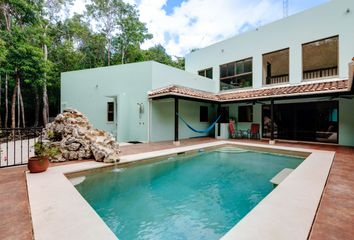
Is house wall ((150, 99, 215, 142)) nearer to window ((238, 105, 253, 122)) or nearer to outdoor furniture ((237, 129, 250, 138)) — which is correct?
outdoor furniture ((237, 129, 250, 138))

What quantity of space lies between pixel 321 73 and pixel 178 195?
1002 centimetres

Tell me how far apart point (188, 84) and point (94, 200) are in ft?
28.5

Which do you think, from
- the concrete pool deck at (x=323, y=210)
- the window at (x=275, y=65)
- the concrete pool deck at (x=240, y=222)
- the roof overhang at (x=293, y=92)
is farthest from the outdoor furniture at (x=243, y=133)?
the concrete pool deck at (x=240, y=222)

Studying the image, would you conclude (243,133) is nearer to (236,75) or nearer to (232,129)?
(232,129)

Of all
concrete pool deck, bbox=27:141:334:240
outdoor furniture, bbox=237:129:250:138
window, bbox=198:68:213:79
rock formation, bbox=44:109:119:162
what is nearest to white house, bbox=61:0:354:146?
outdoor furniture, bbox=237:129:250:138

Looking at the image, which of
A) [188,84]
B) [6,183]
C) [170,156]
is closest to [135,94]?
[188,84]

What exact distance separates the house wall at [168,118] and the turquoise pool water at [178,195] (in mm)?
3318

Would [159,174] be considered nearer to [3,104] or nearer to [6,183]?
[6,183]

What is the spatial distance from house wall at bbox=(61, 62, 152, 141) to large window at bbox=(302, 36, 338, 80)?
310 inches

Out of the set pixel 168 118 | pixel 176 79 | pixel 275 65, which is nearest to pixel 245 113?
pixel 275 65

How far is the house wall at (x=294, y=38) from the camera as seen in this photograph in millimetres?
7946

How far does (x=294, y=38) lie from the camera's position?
927cm

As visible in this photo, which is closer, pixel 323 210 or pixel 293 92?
pixel 323 210

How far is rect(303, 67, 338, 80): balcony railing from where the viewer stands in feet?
29.5
